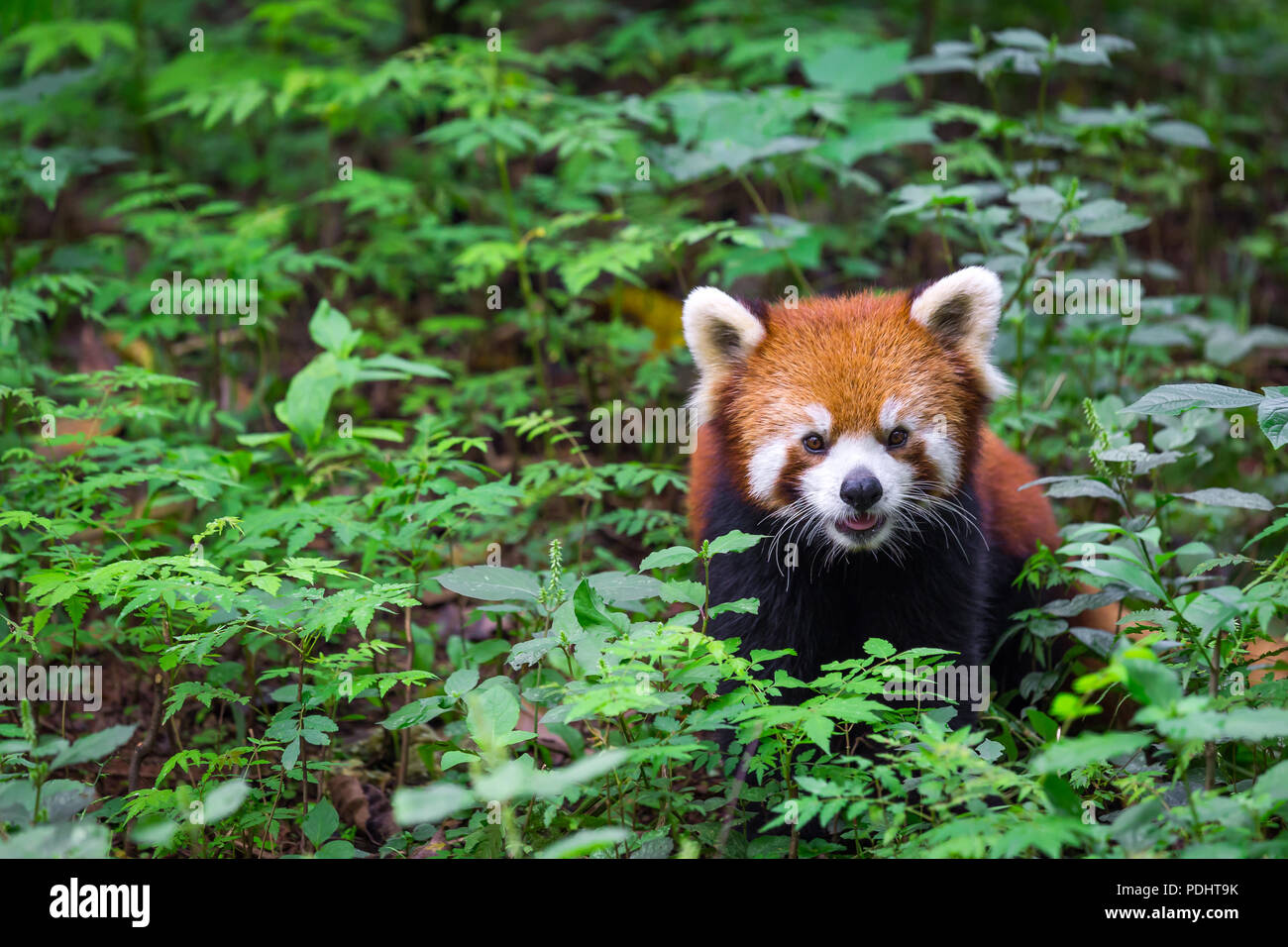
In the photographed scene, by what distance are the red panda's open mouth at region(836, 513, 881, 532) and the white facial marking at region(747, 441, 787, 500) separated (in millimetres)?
302

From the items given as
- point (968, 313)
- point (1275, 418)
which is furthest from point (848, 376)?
point (1275, 418)

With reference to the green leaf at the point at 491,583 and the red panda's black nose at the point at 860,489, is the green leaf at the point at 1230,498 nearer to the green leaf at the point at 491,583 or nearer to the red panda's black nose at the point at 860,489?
the red panda's black nose at the point at 860,489

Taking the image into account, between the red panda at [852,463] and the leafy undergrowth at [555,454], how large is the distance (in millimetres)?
259

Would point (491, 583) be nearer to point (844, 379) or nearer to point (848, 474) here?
point (848, 474)

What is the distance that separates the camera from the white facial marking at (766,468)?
3691 mm

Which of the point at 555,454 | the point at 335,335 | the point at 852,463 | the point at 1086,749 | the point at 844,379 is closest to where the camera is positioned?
the point at 1086,749

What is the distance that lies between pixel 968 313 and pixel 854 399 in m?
0.61

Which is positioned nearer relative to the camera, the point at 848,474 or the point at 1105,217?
the point at 848,474

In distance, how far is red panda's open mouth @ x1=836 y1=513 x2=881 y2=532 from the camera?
3539mm

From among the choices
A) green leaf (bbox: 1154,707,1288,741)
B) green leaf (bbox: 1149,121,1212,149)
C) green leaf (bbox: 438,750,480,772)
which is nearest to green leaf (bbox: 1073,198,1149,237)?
green leaf (bbox: 1149,121,1212,149)

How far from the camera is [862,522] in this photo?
355 cm

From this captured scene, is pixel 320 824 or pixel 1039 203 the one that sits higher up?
pixel 1039 203

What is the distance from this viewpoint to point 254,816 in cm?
305

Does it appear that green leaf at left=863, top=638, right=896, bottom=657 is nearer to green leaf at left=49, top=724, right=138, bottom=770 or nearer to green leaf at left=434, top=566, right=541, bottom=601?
green leaf at left=434, top=566, right=541, bottom=601
